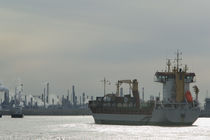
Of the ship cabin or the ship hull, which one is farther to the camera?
the ship cabin

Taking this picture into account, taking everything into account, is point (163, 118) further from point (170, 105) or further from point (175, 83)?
point (175, 83)

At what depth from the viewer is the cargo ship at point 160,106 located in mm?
148625

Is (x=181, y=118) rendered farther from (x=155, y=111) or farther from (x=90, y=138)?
(x=90, y=138)

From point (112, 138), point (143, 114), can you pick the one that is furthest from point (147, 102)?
point (112, 138)

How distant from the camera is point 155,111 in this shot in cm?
15088

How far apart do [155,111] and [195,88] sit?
24.5m

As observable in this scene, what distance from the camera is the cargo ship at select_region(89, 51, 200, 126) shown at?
488 feet

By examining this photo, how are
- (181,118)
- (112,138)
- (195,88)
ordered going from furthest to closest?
(195,88)
(181,118)
(112,138)

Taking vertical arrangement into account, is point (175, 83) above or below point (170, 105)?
above

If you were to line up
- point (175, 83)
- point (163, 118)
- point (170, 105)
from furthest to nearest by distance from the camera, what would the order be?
point (175, 83)
point (170, 105)
point (163, 118)

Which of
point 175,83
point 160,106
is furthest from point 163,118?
point 175,83

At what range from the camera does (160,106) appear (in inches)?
5940

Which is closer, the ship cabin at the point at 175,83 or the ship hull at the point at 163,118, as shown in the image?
the ship hull at the point at 163,118

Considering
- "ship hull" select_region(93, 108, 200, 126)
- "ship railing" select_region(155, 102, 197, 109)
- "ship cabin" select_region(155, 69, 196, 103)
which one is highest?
"ship cabin" select_region(155, 69, 196, 103)
